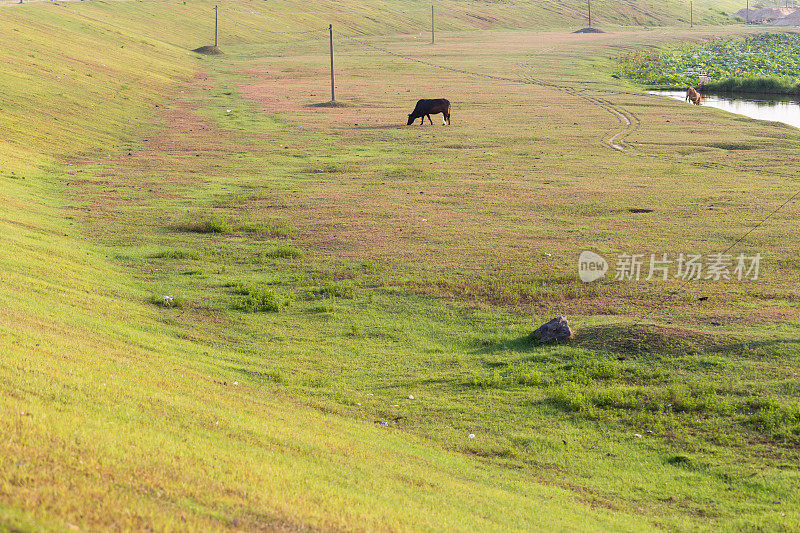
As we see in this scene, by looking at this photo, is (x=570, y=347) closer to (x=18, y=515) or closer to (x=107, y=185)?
(x=18, y=515)

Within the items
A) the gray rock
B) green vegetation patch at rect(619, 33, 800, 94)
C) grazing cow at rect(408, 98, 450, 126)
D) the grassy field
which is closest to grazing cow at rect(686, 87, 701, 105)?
green vegetation patch at rect(619, 33, 800, 94)

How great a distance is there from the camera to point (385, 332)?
13.6 meters

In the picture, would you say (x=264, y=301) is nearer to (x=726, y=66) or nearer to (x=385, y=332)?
(x=385, y=332)

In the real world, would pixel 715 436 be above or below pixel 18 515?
below

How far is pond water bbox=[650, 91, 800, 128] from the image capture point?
49531mm

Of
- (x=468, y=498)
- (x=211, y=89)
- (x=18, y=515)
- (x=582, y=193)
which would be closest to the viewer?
(x=18, y=515)

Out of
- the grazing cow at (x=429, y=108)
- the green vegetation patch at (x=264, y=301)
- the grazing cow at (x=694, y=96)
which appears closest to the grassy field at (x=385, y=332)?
the green vegetation patch at (x=264, y=301)

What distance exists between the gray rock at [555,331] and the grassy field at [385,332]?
21 centimetres

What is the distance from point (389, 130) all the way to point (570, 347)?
92.6 ft

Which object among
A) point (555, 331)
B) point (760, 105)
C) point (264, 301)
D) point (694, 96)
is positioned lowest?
point (264, 301)

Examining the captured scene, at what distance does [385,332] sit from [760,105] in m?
52.3

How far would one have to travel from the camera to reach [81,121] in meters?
34.5

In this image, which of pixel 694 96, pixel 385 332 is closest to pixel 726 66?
pixel 694 96

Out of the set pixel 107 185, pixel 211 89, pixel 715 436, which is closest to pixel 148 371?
pixel 715 436
